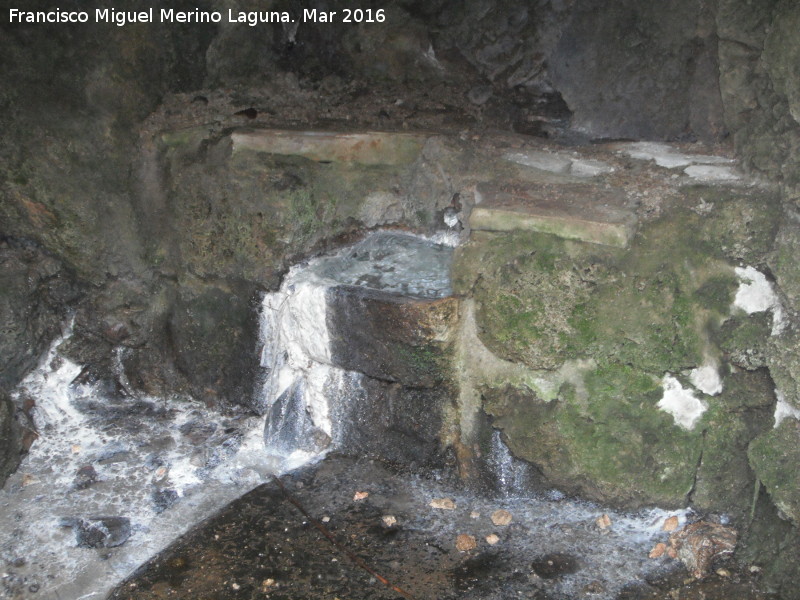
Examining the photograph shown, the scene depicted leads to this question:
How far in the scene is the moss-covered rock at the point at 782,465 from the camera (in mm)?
2420

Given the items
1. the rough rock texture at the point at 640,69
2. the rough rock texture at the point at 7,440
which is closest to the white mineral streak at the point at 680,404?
the rough rock texture at the point at 640,69

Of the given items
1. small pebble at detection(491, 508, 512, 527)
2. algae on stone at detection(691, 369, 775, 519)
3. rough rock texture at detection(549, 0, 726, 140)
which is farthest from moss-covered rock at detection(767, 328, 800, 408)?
rough rock texture at detection(549, 0, 726, 140)

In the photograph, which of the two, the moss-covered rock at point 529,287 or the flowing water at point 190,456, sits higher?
the moss-covered rock at point 529,287

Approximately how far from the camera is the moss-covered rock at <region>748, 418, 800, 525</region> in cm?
242

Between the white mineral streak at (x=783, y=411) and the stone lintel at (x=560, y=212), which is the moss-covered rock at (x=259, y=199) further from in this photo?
the white mineral streak at (x=783, y=411)

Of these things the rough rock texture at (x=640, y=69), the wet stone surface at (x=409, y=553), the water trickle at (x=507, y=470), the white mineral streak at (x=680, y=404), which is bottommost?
the wet stone surface at (x=409, y=553)

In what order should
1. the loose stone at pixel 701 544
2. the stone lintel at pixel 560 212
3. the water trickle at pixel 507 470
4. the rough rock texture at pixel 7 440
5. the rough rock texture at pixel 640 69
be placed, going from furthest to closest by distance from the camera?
the rough rock texture at pixel 640 69 → the rough rock texture at pixel 7 440 → the water trickle at pixel 507 470 → the stone lintel at pixel 560 212 → the loose stone at pixel 701 544

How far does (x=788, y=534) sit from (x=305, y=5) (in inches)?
124

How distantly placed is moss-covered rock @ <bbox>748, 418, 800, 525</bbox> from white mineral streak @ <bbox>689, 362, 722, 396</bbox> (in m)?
0.22

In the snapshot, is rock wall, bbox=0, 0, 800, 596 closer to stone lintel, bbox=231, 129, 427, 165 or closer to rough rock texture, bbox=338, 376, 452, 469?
stone lintel, bbox=231, 129, 427, 165

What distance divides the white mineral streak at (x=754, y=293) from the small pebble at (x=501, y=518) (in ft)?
3.69

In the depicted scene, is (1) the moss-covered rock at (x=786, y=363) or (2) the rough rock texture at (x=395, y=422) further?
(2) the rough rock texture at (x=395, y=422)

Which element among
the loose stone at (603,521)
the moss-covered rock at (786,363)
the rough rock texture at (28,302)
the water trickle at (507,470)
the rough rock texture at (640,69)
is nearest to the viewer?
the moss-covered rock at (786,363)

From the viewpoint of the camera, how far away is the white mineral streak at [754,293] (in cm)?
252
